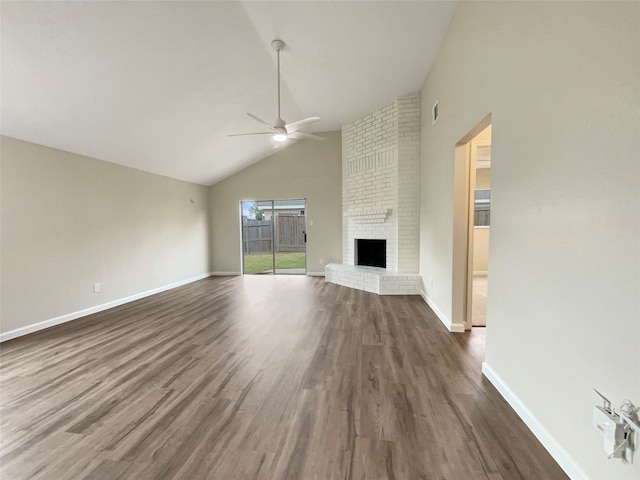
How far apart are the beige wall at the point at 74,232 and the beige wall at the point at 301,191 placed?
150 centimetres

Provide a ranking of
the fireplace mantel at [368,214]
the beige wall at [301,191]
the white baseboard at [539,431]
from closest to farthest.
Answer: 1. the white baseboard at [539,431]
2. the fireplace mantel at [368,214]
3. the beige wall at [301,191]

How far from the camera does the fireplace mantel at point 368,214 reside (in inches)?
204

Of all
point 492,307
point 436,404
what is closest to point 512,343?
point 492,307

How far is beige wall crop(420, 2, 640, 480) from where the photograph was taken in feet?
3.33

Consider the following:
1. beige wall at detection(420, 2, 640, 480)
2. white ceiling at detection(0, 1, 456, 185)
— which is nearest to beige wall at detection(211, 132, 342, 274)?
white ceiling at detection(0, 1, 456, 185)

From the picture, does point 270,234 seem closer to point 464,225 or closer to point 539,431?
point 464,225

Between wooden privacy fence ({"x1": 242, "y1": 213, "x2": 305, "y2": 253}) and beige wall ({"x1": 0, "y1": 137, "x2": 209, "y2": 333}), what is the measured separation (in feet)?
6.33

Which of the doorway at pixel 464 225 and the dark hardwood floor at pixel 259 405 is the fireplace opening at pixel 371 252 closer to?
the dark hardwood floor at pixel 259 405

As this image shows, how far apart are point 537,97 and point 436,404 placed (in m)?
2.01

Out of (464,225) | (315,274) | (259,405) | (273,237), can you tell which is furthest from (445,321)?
(273,237)

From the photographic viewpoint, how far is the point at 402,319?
3518 millimetres

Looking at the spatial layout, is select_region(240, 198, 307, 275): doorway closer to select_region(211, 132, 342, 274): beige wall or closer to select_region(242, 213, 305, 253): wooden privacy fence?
select_region(242, 213, 305, 253): wooden privacy fence

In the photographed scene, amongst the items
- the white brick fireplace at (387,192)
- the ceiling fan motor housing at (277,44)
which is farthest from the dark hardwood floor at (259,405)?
the ceiling fan motor housing at (277,44)

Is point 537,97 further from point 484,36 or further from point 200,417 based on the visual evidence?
point 200,417
